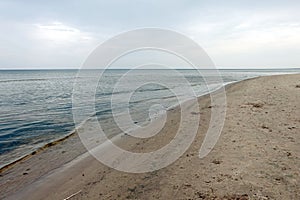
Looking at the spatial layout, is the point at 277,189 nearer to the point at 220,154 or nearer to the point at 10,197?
the point at 220,154

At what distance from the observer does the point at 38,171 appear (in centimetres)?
815

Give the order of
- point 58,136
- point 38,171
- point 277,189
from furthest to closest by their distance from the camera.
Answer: point 58,136, point 38,171, point 277,189

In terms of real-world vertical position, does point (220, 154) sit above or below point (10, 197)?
above

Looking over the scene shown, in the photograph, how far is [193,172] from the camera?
585 centimetres

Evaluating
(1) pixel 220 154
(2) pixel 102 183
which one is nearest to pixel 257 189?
(1) pixel 220 154

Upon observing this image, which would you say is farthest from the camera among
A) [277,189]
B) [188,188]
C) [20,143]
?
[20,143]

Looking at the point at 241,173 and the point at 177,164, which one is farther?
the point at 177,164

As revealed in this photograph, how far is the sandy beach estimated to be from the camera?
494 cm

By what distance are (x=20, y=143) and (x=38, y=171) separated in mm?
4102

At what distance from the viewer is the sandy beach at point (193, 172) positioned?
4.94m

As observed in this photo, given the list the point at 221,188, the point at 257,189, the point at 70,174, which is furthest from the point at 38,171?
the point at 257,189

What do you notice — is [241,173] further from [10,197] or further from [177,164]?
[10,197]

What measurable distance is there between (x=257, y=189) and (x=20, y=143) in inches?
410

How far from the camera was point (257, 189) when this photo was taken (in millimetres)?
4734
